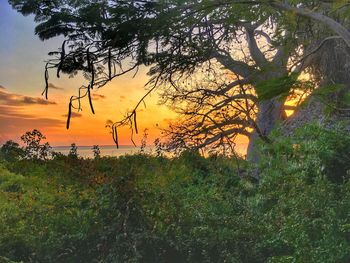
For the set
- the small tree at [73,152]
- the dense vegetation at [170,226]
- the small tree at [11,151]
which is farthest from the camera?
the small tree at [11,151]

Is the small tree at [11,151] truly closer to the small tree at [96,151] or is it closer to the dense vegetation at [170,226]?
the small tree at [96,151]

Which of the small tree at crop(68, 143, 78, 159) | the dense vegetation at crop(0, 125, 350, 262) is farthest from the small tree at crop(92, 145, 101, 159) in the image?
the dense vegetation at crop(0, 125, 350, 262)

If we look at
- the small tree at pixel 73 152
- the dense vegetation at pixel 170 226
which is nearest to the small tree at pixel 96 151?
the small tree at pixel 73 152

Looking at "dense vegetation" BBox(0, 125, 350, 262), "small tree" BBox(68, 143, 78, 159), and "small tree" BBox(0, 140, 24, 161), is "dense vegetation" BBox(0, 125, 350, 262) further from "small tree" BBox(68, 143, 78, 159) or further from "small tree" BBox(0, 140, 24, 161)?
"small tree" BBox(0, 140, 24, 161)

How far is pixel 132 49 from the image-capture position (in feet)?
24.6

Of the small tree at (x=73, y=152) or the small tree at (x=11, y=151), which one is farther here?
the small tree at (x=11, y=151)

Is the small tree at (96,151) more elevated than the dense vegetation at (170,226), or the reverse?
the small tree at (96,151)

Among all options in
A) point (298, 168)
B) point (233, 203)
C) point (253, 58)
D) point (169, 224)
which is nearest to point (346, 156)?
point (298, 168)

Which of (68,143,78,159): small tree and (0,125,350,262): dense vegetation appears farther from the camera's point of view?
(68,143,78,159): small tree

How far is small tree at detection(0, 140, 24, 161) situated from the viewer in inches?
670

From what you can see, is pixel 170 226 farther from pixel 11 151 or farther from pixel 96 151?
pixel 11 151

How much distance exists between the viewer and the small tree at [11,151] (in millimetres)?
17006

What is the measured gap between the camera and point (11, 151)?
17734 millimetres

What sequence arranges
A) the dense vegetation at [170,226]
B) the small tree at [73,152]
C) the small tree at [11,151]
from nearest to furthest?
1. the dense vegetation at [170,226]
2. the small tree at [73,152]
3. the small tree at [11,151]
